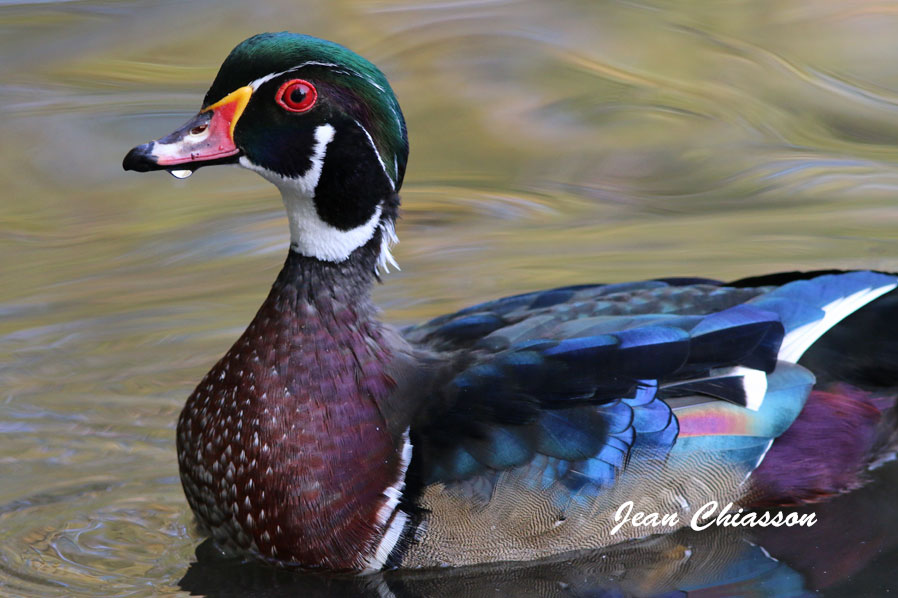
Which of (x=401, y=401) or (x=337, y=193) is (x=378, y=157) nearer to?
(x=337, y=193)

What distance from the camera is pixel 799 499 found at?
486 centimetres

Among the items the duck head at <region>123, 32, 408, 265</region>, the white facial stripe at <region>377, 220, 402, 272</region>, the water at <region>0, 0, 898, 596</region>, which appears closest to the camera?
the duck head at <region>123, 32, 408, 265</region>

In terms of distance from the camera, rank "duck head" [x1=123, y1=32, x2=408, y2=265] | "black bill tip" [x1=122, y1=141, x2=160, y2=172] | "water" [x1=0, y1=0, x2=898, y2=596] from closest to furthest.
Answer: "black bill tip" [x1=122, y1=141, x2=160, y2=172] < "duck head" [x1=123, y1=32, x2=408, y2=265] < "water" [x1=0, y1=0, x2=898, y2=596]

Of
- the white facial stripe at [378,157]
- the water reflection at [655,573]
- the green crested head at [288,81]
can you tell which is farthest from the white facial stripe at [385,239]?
the water reflection at [655,573]

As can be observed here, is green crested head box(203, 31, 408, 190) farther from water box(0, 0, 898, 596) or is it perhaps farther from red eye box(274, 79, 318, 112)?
water box(0, 0, 898, 596)

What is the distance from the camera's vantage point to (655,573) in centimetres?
460

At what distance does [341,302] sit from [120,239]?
3073mm

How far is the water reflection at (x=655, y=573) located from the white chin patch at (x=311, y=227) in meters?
1.02

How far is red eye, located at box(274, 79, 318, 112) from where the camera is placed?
4363 mm

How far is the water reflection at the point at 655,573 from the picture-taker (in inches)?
177

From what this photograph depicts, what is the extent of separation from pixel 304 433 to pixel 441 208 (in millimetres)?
3208

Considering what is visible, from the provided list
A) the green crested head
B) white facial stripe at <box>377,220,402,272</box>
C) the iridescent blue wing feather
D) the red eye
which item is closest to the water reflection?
the iridescent blue wing feather

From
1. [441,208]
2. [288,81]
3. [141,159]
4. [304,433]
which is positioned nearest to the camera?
[141,159]

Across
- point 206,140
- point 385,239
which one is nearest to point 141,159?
point 206,140
